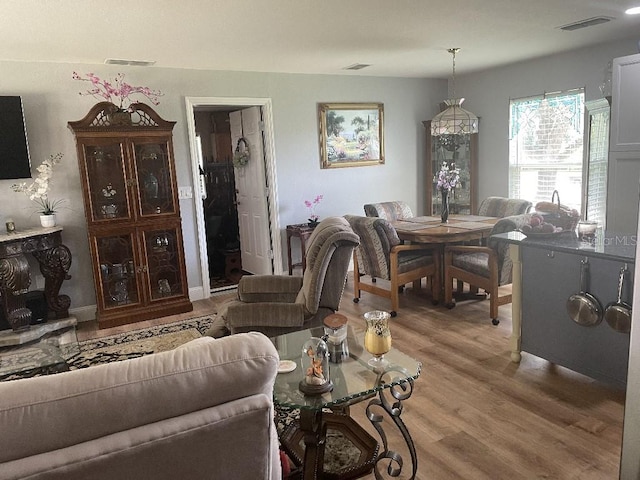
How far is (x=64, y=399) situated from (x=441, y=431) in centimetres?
200

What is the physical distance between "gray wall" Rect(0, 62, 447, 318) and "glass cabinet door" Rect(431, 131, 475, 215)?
0.22 metres

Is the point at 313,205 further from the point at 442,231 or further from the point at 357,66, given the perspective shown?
the point at 442,231

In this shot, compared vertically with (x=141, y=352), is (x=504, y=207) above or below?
above

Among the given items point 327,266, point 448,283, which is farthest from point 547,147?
point 327,266

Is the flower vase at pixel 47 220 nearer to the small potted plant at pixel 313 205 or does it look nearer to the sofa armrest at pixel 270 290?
the sofa armrest at pixel 270 290

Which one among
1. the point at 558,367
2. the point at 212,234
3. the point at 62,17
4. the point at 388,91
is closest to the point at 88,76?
the point at 62,17

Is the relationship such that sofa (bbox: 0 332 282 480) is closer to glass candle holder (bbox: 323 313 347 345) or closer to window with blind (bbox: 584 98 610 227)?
glass candle holder (bbox: 323 313 347 345)

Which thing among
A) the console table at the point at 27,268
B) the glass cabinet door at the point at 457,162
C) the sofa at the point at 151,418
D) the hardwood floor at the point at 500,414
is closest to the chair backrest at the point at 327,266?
the hardwood floor at the point at 500,414

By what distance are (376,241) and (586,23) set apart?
2.43 meters

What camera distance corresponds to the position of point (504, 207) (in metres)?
5.14

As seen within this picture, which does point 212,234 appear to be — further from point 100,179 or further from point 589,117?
point 589,117

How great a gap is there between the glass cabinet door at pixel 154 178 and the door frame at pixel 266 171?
426 mm

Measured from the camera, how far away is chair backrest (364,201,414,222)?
5199mm

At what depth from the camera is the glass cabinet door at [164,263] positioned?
4.59 metres
